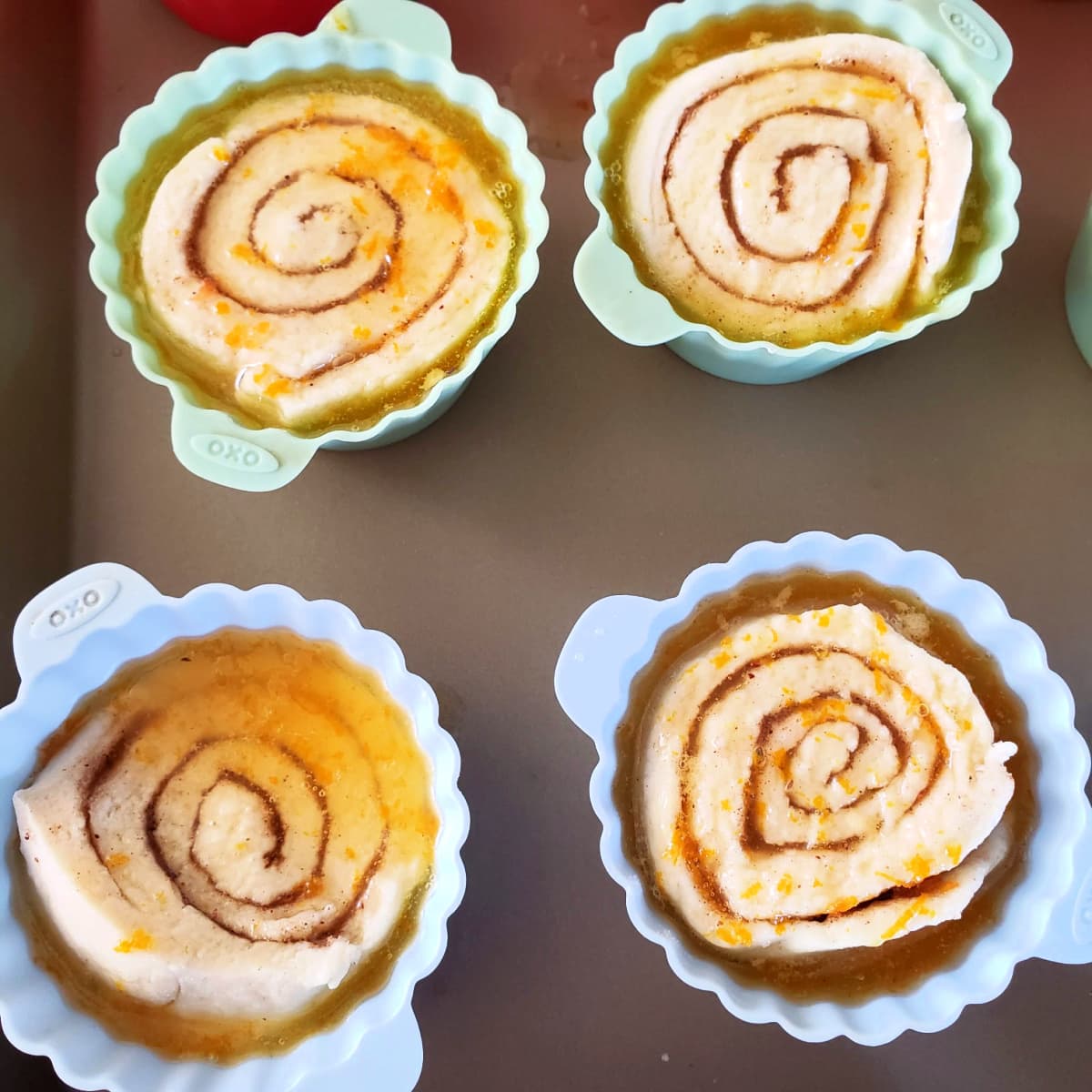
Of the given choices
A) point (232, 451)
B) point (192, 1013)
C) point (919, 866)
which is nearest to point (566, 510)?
point (232, 451)

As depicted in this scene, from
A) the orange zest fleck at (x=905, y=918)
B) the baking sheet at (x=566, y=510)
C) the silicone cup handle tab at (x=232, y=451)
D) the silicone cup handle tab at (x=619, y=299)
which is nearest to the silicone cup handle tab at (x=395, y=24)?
the baking sheet at (x=566, y=510)

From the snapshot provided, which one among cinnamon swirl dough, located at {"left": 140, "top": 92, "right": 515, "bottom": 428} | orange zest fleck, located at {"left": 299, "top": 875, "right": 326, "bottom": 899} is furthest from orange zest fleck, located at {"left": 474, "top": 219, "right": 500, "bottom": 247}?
orange zest fleck, located at {"left": 299, "top": 875, "right": 326, "bottom": 899}

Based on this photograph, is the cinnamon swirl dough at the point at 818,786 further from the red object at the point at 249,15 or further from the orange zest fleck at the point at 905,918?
the red object at the point at 249,15

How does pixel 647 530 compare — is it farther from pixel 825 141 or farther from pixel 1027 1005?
pixel 1027 1005

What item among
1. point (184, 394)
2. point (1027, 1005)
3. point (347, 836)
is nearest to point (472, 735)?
point (347, 836)

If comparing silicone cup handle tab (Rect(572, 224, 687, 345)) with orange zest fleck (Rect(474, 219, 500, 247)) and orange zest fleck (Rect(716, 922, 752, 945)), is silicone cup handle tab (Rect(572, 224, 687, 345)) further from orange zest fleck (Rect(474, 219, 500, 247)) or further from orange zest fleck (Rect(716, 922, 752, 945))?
orange zest fleck (Rect(716, 922, 752, 945))
